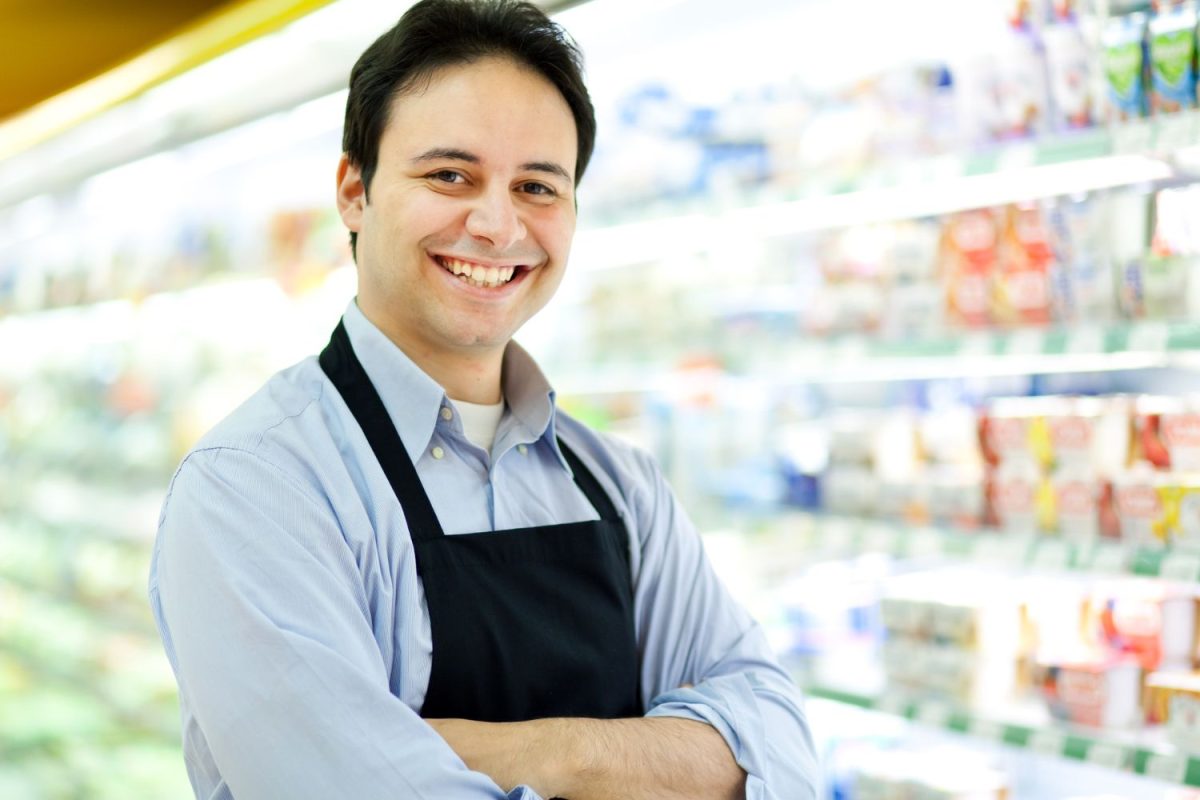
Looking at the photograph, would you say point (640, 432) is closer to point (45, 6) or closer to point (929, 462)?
point (929, 462)

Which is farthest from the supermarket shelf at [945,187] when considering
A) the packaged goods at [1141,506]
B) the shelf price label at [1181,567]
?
the shelf price label at [1181,567]

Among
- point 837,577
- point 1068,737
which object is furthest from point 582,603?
point 837,577

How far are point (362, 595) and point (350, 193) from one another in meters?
0.61

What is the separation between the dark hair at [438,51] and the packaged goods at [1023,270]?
3.43 ft

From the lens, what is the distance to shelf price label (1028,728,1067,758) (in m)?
1.94

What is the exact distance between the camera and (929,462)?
242 cm

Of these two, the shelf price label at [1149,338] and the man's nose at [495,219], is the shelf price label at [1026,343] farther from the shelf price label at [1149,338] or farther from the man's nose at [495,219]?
the man's nose at [495,219]

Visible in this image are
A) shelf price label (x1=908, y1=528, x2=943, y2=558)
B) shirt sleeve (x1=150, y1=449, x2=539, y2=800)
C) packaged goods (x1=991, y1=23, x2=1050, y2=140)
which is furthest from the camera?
shelf price label (x1=908, y1=528, x2=943, y2=558)

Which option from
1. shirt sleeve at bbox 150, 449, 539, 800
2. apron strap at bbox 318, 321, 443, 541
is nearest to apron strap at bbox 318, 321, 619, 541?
apron strap at bbox 318, 321, 443, 541

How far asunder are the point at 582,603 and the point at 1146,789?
1532 mm

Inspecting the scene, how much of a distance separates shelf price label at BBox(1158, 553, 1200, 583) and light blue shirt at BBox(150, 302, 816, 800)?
27.4 inches

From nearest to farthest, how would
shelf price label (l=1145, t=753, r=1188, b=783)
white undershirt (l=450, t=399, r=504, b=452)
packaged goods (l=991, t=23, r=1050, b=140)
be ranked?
white undershirt (l=450, t=399, r=504, b=452)
shelf price label (l=1145, t=753, r=1188, b=783)
packaged goods (l=991, t=23, r=1050, b=140)

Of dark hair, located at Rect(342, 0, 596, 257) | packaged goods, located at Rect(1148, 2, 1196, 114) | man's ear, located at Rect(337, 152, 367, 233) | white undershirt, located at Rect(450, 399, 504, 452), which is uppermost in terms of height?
packaged goods, located at Rect(1148, 2, 1196, 114)

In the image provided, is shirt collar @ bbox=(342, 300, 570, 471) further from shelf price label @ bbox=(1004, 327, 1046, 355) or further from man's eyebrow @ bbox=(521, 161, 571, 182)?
shelf price label @ bbox=(1004, 327, 1046, 355)
